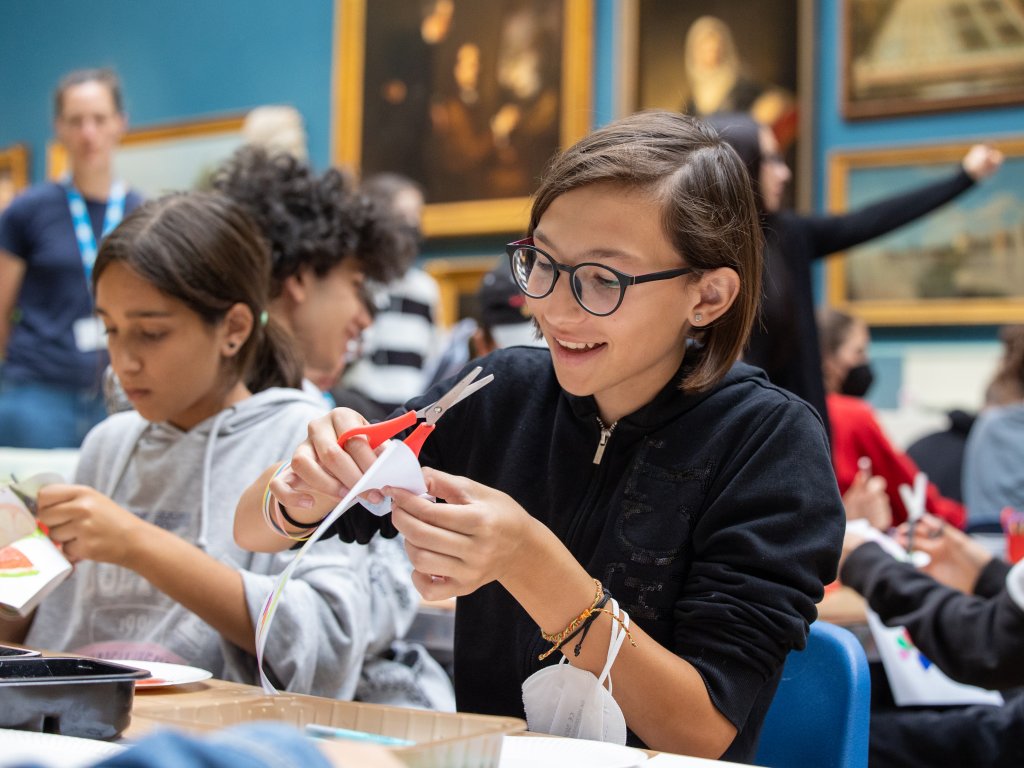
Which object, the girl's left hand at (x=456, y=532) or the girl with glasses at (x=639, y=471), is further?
the girl with glasses at (x=639, y=471)

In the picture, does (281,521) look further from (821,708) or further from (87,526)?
(821,708)

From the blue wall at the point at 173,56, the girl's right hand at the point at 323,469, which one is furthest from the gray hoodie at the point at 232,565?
the blue wall at the point at 173,56

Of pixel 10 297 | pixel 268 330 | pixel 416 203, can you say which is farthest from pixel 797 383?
pixel 10 297

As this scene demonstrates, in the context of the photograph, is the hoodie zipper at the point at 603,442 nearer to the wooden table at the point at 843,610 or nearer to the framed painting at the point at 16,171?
the wooden table at the point at 843,610

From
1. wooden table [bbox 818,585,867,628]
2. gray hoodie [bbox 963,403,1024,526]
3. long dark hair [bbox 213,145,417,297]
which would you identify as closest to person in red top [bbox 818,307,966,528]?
gray hoodie [bbox 963,403,1024,526]

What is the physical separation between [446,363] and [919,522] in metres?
2.04

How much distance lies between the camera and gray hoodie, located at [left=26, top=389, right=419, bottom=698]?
171cm

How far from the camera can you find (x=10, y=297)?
409 centimetres

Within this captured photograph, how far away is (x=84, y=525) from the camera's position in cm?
158

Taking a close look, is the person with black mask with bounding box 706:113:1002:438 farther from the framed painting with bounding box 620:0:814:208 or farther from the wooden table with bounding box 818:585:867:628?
the framed painting with bounding box 620:0:814:208

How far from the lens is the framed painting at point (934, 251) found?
15.9 ft

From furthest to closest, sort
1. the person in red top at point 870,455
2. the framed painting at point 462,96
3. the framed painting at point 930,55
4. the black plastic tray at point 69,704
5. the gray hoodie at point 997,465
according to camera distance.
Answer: the framed painting at point 462,96, the framed painting at point 930,55, the person in red top at point 870,455, the gray hoodie at point 997,465, the black plastic tray at point 69,704

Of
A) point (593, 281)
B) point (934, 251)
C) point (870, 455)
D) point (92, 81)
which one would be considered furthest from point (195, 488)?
point (934, 251)

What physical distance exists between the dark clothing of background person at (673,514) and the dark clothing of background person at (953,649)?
61 centimetres
